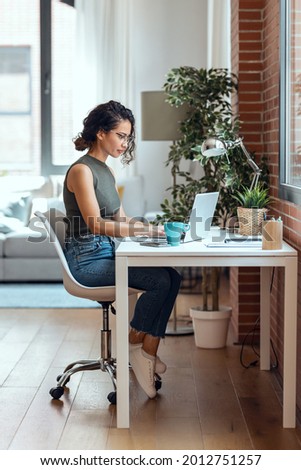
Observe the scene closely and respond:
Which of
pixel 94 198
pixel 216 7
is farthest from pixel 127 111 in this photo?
pixel 216 7

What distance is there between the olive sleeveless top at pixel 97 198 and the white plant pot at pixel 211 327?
1.09 m

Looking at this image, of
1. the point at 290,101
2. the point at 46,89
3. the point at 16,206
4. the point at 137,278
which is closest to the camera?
the point at 137,278

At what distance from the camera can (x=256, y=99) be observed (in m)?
4.97

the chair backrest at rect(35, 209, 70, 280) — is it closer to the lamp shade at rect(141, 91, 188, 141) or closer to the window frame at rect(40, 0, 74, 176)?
the lamp shade at rect(141, 91, 188, 141)

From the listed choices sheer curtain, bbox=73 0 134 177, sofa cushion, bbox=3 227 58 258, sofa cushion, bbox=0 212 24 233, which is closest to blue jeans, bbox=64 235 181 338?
sofa cushion, bbox=3 227 58 258

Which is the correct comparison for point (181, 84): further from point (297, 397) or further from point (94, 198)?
point (297, 397)

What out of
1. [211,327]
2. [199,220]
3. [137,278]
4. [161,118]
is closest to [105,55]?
[161,118]

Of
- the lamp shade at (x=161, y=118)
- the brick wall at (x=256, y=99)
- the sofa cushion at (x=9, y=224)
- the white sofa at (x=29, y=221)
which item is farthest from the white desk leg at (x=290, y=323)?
the sofa cushion at (x=9, y=224)

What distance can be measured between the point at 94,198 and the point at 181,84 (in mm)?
1419

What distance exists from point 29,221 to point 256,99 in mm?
3267

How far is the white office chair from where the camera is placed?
3.84 meters

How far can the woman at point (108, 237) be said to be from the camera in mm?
3828

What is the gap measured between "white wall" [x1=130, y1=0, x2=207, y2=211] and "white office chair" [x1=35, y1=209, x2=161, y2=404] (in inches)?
171

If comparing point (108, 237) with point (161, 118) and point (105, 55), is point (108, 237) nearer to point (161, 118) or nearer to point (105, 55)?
point (161, 118)
